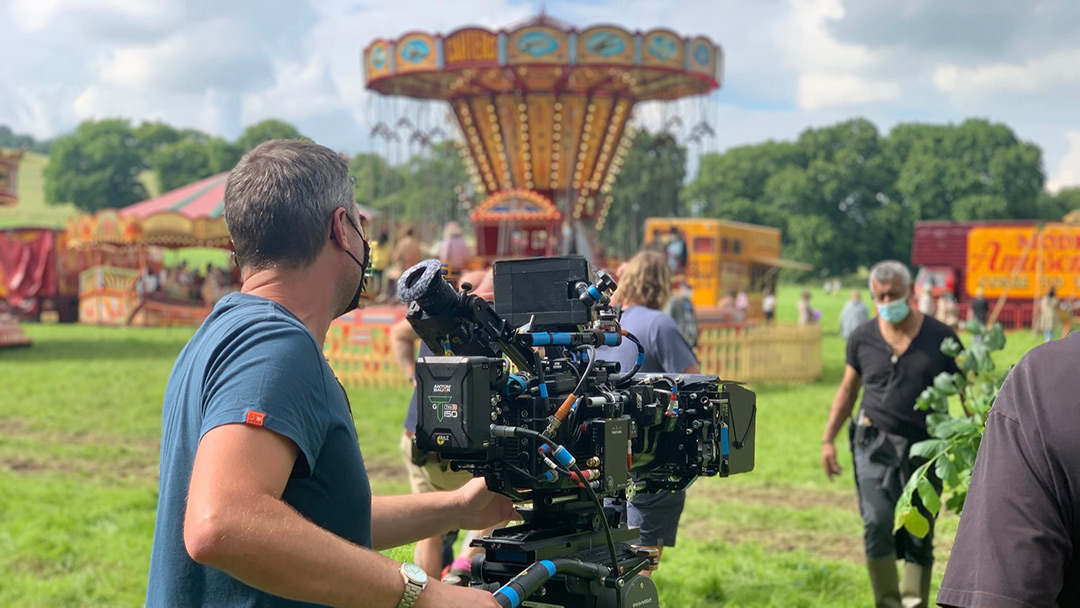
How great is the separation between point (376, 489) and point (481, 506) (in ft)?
21.7

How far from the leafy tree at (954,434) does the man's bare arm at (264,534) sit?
3366 mm

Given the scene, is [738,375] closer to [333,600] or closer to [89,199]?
[333,600]

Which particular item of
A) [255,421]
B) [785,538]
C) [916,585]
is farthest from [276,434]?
[785,538]

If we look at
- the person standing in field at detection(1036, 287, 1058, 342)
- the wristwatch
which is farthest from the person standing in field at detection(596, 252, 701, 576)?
the person standing in field at detection(1036, 287, 1058, 342)

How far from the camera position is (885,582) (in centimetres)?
Answer: 609

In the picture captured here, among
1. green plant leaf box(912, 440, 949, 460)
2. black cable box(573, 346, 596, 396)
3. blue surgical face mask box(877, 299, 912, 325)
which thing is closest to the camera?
black cable box(573, 346, 596, 396)

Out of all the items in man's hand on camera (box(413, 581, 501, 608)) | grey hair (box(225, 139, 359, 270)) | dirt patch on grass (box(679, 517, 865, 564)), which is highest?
grey hair (box(225, 139, 359, 270))

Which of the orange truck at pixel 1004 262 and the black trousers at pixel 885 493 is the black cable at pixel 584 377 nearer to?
the black trousers at pixel 885 493

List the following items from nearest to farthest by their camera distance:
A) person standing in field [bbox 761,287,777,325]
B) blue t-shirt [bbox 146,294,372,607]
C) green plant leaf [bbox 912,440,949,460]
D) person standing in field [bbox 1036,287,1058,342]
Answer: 1. blue t-shirt [bbox 146,294,372,607]
2. green plant leaf [bbox 912,440,949,460]
3. person standing in field [bbox 1036,287,1058,342]
4. person standing in field [bbox 761,287,777,325]

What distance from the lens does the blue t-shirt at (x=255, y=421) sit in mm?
1974

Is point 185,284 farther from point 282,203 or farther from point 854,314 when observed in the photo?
point 282,203

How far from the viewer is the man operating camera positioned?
1.89m

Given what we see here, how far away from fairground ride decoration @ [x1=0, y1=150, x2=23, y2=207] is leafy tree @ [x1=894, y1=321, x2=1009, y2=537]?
30.0 metres

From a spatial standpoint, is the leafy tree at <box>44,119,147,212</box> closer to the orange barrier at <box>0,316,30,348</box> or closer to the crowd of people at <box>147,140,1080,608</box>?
the orange barrier at <box>0,316,30,348</box>
